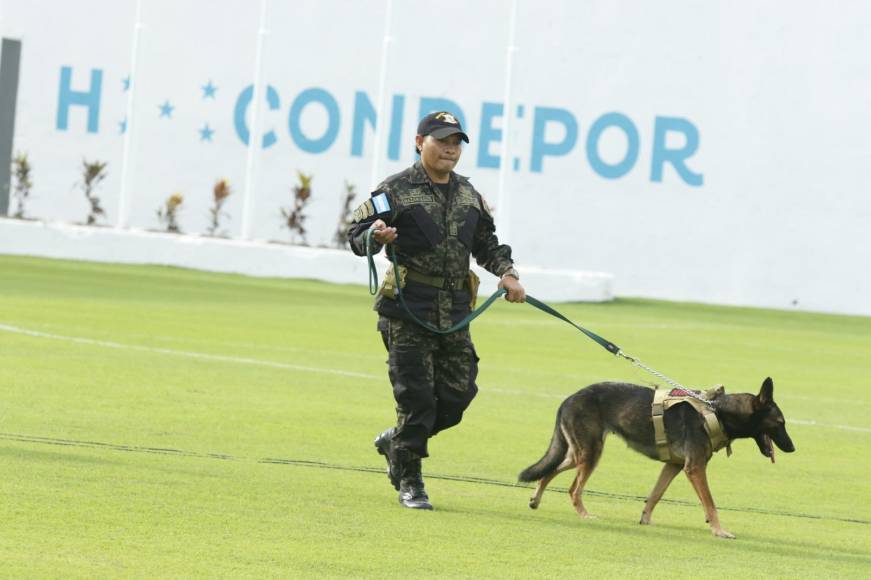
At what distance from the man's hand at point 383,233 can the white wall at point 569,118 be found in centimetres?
2437

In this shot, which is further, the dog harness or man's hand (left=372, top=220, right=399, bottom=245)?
the dog harness

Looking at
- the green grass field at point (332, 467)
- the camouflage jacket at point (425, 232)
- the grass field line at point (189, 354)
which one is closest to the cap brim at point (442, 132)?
the camouflage jacket at point (425, 232)

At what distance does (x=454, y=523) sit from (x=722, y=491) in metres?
2.62

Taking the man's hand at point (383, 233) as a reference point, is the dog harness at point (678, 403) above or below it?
below

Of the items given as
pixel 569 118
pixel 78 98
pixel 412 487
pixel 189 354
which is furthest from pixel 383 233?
pixel 78 98

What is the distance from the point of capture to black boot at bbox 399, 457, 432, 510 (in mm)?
8703

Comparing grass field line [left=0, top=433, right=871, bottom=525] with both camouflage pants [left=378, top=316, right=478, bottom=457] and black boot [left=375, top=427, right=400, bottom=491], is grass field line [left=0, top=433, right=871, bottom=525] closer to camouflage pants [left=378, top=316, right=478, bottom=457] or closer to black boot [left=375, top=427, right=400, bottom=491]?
black boot [left=375, top=427, right=400, bottom=491]

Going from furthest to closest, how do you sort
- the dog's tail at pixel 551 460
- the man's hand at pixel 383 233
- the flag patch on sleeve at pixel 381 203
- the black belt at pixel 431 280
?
the dog's tail at pixel 551 460 < the black belt at pixel 431 280 < the flag patch on sleeve at pixel 381 203 < the man's hand at pixel 383 233

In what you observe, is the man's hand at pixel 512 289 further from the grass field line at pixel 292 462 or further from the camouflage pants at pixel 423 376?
the grass field line at pixel 292 462

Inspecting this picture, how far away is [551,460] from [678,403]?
2.45 ft

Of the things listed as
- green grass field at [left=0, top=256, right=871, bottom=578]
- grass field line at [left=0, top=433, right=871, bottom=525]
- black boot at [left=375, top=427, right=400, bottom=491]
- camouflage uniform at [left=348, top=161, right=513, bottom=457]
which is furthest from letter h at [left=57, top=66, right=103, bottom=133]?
camouflage uniform at [left=348, top=161, right=513, bottom=457]

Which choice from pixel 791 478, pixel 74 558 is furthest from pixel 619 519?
pixel 74 558

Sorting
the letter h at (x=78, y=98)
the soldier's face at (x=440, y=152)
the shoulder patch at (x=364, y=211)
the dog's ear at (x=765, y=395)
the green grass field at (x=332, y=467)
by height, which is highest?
the letter h at (x=78, y=98)

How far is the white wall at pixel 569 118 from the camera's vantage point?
35406 mm
